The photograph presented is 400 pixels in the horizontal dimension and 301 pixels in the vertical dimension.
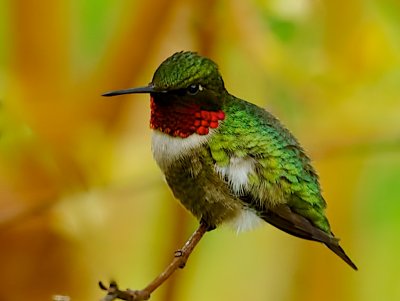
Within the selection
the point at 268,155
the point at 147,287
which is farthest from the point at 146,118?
the point at 147,287

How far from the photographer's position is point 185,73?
34.8 inches

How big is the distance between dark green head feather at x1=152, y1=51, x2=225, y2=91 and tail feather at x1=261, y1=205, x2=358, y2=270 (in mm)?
136

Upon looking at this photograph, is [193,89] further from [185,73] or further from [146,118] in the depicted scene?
[146,118]

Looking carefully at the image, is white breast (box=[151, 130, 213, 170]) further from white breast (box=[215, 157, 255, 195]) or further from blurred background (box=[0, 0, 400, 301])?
blurred background (box=[0, 0, 400, 301])

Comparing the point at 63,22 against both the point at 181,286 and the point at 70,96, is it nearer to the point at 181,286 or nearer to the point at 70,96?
the point at 70,96

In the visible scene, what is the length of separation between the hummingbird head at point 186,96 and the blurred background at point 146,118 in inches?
14.5

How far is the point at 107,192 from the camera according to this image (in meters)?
1.63

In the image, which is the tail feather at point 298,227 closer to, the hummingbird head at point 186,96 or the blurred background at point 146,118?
the hummingbird head at point 186,96

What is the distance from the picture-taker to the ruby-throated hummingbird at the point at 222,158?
89cm

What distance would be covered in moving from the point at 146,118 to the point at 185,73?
883 mm

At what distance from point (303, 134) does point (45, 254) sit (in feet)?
1.56

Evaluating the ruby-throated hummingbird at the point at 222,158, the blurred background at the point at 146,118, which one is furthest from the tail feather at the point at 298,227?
the blurred background at the point at 146,118

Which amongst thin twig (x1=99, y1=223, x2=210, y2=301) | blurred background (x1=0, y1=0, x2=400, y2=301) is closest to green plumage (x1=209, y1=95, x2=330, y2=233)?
thin twig (x1=99, y1=223, x2=210, y2=301)

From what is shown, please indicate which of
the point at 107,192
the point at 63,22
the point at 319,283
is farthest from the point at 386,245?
the point at 63,22
